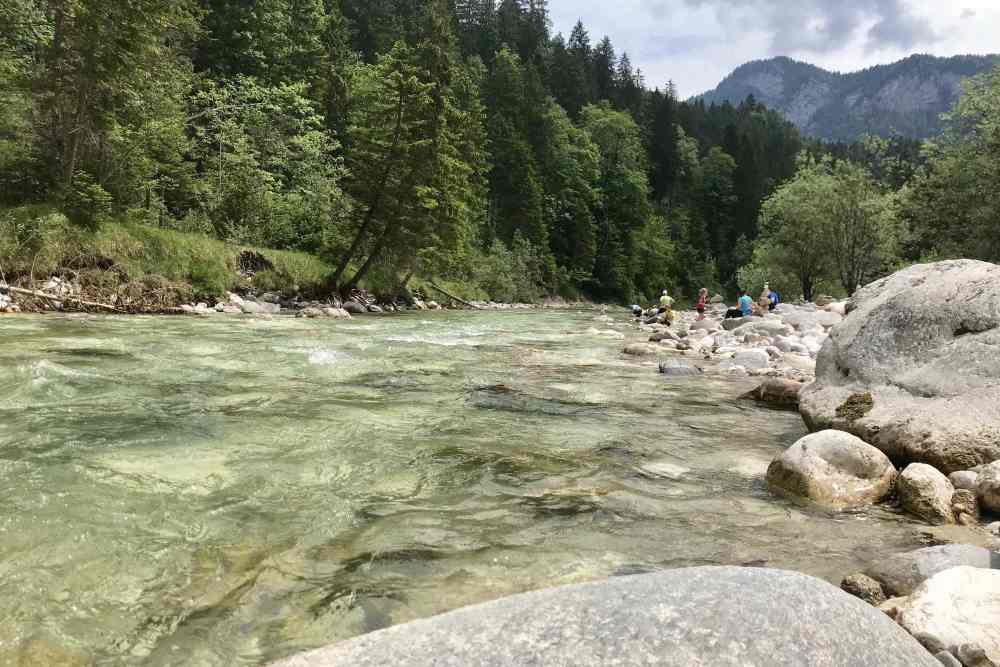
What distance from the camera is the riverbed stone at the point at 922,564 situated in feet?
11.1

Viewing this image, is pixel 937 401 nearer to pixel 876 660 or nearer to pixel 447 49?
pixel 876 660

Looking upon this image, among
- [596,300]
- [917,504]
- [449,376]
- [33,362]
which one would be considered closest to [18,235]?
[33,362]

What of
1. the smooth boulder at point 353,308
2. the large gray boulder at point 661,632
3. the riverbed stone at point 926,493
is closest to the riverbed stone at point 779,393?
the riverbed stone at point 926,493

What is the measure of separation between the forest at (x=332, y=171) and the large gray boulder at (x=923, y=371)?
1778cm

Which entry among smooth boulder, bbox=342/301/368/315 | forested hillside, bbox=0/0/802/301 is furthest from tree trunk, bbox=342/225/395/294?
smooth boulder, bbox=342/301/368/315

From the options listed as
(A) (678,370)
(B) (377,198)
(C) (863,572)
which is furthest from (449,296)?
(C) (863,572)

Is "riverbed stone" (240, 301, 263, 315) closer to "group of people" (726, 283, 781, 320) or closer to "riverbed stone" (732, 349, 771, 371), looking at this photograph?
"riverbed stone" (732, 349, 771, 371)

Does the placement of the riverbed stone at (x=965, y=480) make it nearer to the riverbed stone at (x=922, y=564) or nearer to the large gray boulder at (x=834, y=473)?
the large gray boulder at (x=834, y=473)

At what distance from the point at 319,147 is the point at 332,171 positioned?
1.86m

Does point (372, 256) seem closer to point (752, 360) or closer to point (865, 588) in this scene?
point (752, 360)

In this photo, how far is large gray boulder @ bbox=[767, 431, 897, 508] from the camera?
500cm

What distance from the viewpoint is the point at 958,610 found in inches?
111

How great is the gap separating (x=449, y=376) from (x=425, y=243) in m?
18.3

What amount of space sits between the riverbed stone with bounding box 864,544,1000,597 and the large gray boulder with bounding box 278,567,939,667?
1248 mm
